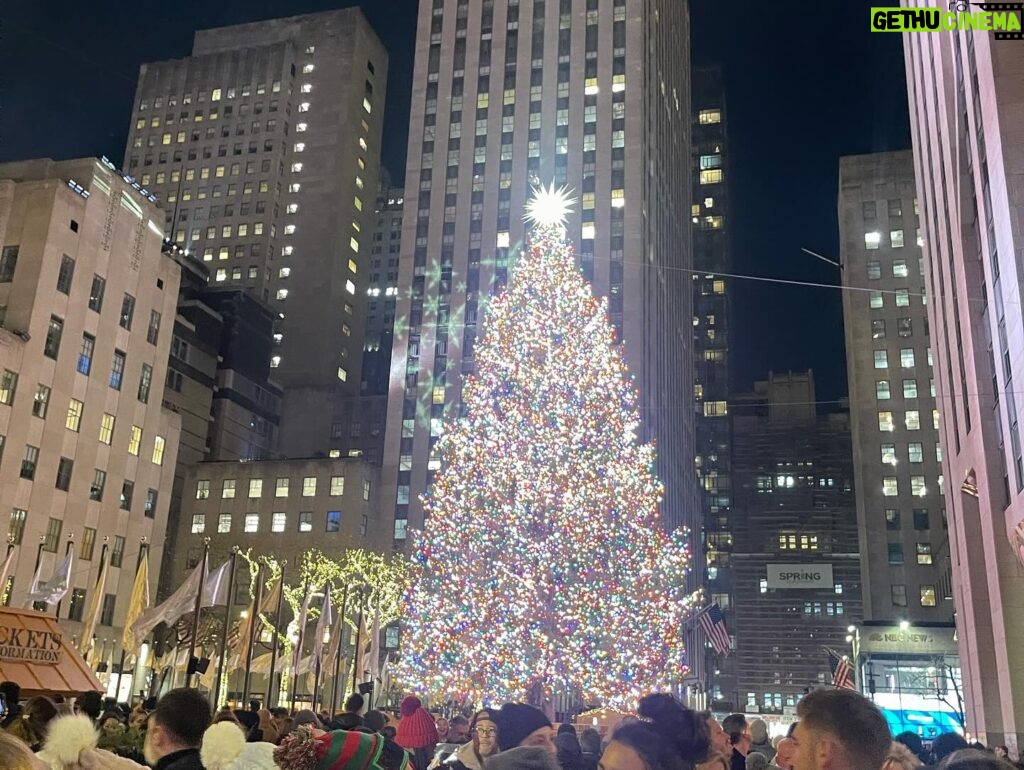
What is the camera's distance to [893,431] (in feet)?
288

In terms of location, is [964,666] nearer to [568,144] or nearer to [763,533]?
[568,144]

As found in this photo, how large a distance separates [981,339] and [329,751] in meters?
36.0

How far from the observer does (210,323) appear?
9356cm

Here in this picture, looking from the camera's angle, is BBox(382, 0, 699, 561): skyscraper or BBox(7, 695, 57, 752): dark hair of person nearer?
BBox(7, 695, 57, 752): dark hair of person

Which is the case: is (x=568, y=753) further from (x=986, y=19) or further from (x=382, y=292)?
(x=382, y=292)

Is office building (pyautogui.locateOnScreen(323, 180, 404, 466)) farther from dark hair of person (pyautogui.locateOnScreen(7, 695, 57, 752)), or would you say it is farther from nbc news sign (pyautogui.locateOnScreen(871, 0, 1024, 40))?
dark hair of person (pyautogui.locateOnScreen(7, 695, 57, 752))

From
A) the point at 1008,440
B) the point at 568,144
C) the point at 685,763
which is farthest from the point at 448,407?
the point at 685,763

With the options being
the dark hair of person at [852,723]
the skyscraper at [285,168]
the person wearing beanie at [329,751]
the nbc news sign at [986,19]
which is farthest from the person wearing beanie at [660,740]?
the skyscraper at [285,168]

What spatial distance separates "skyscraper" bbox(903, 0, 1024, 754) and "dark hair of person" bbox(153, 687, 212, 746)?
21164 millimetres

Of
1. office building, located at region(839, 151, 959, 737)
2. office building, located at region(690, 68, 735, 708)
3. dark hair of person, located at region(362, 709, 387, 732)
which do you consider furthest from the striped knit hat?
office building, located at region(690, 68, 735, 708)

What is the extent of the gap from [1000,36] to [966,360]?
46.3 ft

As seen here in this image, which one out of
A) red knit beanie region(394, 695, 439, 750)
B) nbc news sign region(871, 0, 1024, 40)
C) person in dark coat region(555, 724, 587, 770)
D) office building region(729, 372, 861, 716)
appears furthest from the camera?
office building region(729, 372, 861, 716)

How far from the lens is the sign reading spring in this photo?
46.9 feet

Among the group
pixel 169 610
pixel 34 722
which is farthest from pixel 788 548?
pixel 34 722
